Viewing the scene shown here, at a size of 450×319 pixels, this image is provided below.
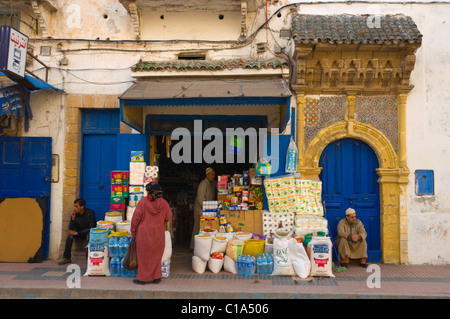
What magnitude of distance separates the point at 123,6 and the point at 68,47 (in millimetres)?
1616

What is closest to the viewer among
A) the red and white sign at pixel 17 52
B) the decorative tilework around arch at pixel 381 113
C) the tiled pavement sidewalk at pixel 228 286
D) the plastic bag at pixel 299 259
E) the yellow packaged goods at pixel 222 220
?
the tiled pavement sidewalk at pixel 228 286

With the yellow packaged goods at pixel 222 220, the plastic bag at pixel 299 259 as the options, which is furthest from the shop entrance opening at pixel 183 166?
the plastic bag at pixel 299 259

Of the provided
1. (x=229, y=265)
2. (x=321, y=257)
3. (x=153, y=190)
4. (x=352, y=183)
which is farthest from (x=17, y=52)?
(x=352, y=183)

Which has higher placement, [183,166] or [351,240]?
[183,166]

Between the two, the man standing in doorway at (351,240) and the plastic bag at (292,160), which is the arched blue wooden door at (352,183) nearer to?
the man standing in doorway at (351,240)

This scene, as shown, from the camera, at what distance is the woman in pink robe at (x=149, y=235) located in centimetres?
593

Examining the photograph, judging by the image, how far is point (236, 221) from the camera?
7398 mm

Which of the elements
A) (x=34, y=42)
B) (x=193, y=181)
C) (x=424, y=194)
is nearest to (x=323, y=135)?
(x=424, y=194)

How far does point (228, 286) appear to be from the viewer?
5.91 metres

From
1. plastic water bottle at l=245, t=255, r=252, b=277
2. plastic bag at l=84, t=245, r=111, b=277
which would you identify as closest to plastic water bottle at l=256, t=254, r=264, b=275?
plastic water bottle at l=245, t=255, r=252, b=277

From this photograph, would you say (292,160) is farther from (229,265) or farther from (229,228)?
(229,265)

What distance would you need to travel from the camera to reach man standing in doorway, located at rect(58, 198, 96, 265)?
725 cm

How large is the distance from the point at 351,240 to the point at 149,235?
399 cm

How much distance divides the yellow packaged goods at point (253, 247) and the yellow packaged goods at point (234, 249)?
0.27ft
